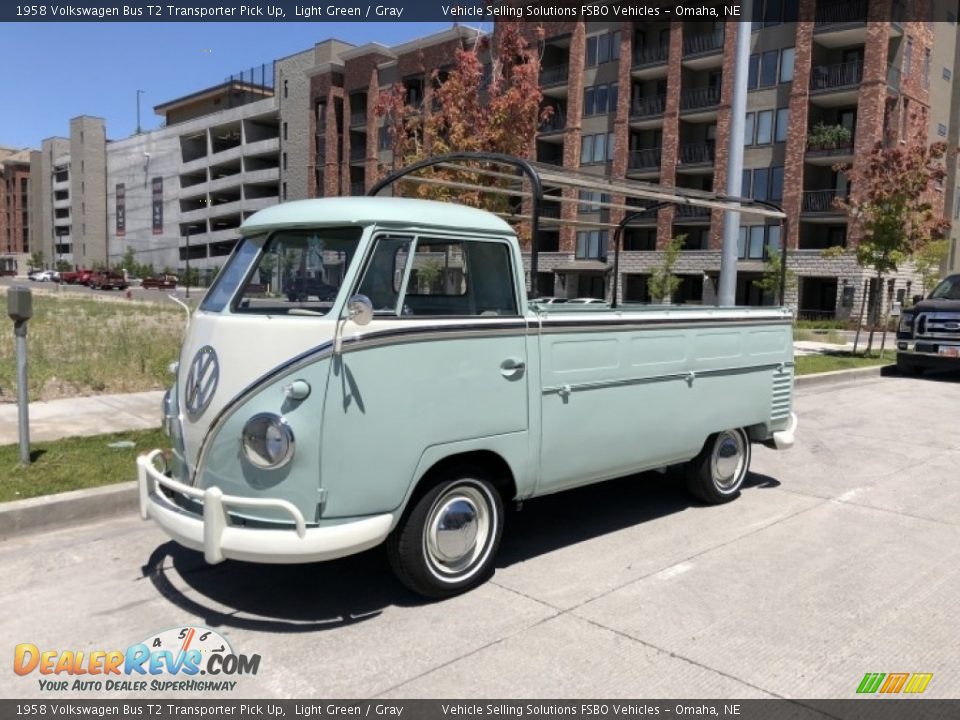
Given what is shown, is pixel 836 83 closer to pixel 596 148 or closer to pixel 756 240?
pixel 756 240

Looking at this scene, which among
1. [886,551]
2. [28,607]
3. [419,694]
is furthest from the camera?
[886,551]

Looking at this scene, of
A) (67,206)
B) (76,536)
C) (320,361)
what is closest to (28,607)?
(76,536)

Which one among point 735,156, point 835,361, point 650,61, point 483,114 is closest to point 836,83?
point 650,61

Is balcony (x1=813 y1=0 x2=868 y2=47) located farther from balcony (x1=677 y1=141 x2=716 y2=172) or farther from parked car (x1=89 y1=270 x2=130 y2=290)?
parked car (x1=89 y1=270 x2=130 y2=290)

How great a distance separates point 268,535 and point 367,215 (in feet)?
5.82

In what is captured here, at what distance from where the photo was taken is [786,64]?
3944 cm

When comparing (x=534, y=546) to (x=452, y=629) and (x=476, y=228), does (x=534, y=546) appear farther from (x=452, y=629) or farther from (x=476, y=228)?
(x=476, y=228)

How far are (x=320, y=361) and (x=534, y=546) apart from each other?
7.93 feet

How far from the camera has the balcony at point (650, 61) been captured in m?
44.2

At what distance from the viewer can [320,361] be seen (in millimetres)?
4023

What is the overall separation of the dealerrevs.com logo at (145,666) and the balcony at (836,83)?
133ft

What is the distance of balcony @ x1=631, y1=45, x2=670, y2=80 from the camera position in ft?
145

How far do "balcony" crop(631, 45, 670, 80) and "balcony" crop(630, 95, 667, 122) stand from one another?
4.29ft

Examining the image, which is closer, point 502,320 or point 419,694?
point 419,694
